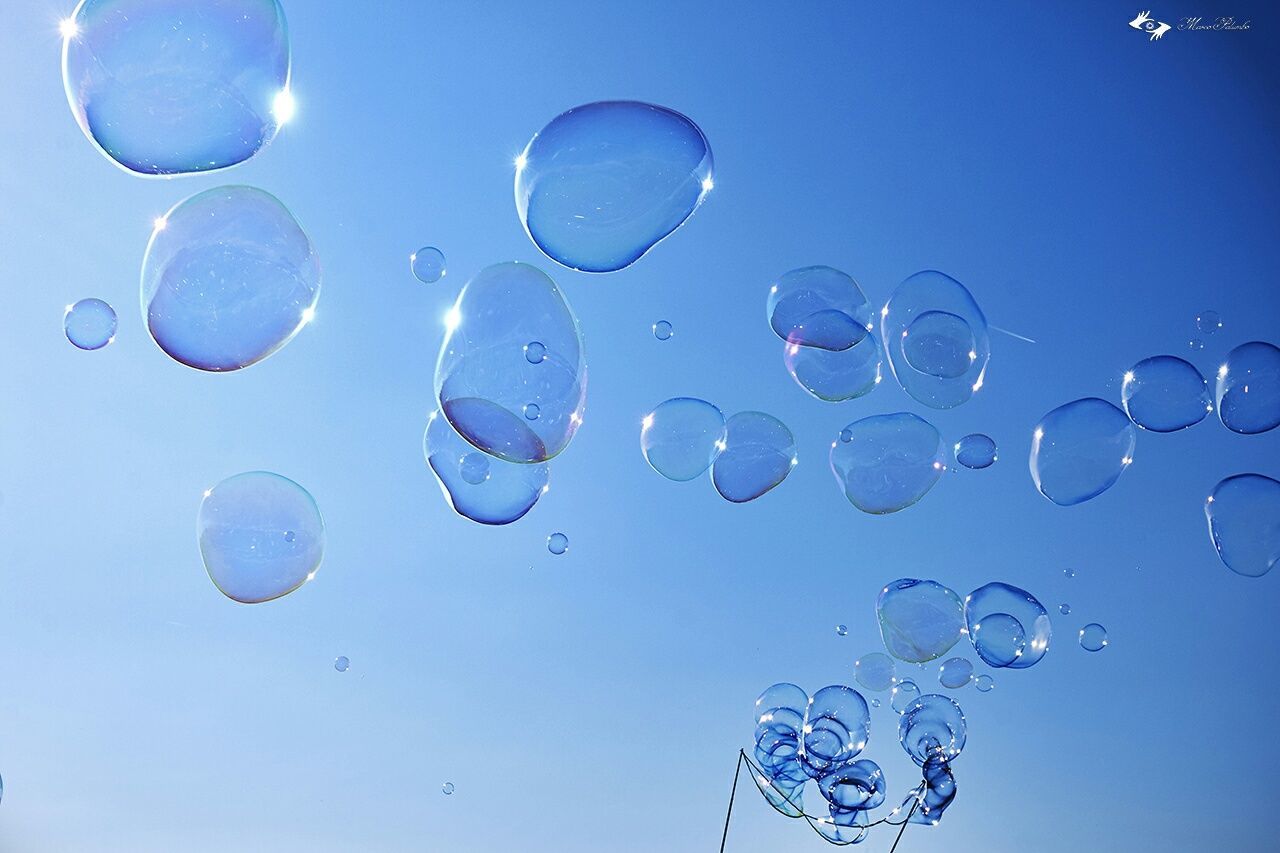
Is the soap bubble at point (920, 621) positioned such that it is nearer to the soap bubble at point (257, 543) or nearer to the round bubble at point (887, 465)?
the round bubble at point (887, 465)

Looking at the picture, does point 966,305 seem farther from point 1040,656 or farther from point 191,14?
point 191,14

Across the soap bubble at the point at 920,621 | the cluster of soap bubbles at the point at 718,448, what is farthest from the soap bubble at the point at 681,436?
the soap bubble at the point at 920,621

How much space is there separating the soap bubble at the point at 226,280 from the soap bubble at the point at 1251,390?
7218mm

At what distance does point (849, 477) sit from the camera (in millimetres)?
8180

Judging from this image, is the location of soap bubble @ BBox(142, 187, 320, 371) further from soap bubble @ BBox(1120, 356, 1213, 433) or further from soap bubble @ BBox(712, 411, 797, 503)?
soap bubble @ BBox(1120, 356, 1213, 433)

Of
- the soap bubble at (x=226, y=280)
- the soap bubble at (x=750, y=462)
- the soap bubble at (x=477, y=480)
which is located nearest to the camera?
the soap bubble at (x=226, y=280)

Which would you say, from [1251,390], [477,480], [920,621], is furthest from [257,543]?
[1251,390]

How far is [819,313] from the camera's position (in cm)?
809

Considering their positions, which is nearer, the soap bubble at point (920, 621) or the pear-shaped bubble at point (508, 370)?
the pear-shaped bubble at point (508, 370)

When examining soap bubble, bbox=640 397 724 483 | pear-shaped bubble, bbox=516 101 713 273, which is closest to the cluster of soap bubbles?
soap bubble, bbox=640 397 724 483

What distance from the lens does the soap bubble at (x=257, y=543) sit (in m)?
7.14

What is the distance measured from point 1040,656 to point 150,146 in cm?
772

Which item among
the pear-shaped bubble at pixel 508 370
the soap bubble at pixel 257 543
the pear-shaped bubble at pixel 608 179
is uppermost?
the pear-shaped bubble at pixel 608 179

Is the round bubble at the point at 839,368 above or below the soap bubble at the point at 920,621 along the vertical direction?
above
